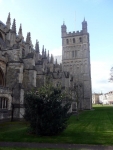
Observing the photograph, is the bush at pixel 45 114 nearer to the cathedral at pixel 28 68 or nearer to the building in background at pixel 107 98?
the cathedral at pixel 28 68

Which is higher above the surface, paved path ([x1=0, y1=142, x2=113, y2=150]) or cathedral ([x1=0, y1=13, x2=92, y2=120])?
cathedral ([x1=0, y1=13, x2=92, y2=120])

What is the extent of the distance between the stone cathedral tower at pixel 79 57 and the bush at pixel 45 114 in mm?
44256

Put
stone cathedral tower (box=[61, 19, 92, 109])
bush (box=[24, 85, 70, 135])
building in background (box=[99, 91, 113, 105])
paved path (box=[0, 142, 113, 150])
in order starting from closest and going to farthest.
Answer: paved path (box=[0, 142, 113, 150])
bush (box=[24, 85, 70, 135])
stone cathedral tower (box=[61, 19, 92, 109])
building in background (box=[99, 91, 113, 105])

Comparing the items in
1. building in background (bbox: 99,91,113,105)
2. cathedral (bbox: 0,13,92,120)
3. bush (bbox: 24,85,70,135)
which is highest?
cathedral (bbox: 0,13,92,120)

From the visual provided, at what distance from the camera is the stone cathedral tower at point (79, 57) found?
57312mm

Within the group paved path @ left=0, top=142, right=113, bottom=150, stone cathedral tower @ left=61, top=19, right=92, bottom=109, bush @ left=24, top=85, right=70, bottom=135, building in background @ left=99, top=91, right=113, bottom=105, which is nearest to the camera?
paved path @ left=0, top=142, right=113, bottom=150

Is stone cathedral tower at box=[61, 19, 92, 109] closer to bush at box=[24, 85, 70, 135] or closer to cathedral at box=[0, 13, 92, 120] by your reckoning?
cathedral at box=[0, 13, 92, 120]

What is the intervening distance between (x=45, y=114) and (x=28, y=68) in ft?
Answer: 53.8

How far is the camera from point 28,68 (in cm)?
2803

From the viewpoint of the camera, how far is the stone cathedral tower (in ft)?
188

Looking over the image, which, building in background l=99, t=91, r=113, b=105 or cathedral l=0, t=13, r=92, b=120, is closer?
cathedral l=0, t=13, r=92, b=120

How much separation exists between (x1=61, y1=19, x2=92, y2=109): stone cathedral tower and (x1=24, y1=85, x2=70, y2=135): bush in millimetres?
44256

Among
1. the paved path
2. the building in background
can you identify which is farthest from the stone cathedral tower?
the building in background

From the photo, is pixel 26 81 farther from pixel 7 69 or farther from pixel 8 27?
pixel 8 27
